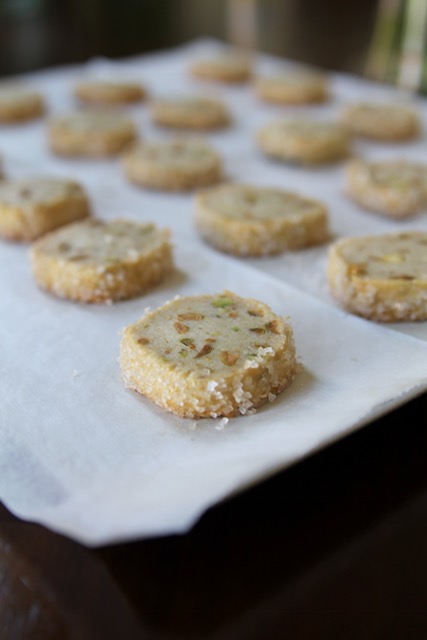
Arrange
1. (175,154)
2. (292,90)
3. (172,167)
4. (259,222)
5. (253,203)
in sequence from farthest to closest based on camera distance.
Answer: (292,90) → (175,154) → (172,167) → (253,203) → (259,222)

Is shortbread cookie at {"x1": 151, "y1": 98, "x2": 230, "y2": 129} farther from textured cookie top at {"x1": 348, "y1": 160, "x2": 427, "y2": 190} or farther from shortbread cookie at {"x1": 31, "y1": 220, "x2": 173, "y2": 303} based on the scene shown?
shortbread cookie at {"x1": 31, "y1": 220, "x2": 173, "y2": 303}

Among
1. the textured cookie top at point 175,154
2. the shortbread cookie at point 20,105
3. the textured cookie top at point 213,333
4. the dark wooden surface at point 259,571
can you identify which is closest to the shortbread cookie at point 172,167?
the textured cookie top at point 175,154

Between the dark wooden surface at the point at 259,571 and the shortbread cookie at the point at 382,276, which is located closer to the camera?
the dark wooden surface at the point at 259,571

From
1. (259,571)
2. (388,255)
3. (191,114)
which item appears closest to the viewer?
(259,571)

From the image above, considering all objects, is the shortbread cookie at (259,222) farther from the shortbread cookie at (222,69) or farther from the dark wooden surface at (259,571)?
the shortbread cookie at (222,69)

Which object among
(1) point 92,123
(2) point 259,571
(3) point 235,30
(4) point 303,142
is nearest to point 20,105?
(1) point 92,123

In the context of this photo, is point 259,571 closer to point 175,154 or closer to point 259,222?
point 259,222
